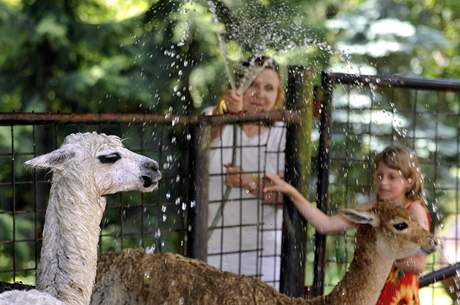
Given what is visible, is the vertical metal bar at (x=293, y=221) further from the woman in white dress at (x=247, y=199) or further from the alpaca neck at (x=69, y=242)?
the alpaca neck at (x=69, y=242)

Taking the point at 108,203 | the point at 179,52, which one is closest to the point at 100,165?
the point at 108,203

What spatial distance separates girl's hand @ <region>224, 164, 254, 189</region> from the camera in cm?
540

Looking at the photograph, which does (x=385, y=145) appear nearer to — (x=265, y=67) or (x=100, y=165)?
(x=265, y=67)

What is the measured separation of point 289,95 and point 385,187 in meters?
0.72

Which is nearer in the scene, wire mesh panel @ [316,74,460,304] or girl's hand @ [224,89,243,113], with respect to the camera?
girl's hand @ [224,89,243,113]

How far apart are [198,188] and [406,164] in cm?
109

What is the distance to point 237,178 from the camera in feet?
17.8

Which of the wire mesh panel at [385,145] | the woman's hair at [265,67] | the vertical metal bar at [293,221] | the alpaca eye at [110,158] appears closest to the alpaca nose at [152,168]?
the alpaca eye at [110,158]

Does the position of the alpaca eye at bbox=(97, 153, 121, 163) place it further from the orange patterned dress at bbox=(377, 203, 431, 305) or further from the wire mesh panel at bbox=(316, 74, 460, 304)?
the wire mesh panel at bbox=(316, 74, 460, 304)

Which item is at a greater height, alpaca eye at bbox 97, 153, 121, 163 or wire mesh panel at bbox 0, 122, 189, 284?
alpaca eye at bbox 97, 153, 121, 163

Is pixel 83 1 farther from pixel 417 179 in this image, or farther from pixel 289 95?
pixel 417 179

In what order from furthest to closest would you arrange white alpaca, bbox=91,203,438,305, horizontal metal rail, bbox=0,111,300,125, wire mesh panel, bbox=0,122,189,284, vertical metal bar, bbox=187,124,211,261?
wire mesh panel, bbox=0,122,189,284
vertical metal bar, bbox=187,124,211,261
white alpaca, bbox=91,203,438,305
horizontal metal rail, bbox=0,111,300,125

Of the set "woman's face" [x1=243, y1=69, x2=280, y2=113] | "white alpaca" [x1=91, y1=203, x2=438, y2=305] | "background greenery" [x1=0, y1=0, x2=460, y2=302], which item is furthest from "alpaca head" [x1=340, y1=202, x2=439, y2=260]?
"background greenery" [x1=0, y1=0, x2=460, y2=302]

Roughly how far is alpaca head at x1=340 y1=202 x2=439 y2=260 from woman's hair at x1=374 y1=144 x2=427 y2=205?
381 millimetres
